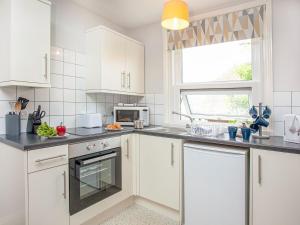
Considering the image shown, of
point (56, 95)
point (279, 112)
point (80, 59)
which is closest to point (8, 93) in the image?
point (56, 95)

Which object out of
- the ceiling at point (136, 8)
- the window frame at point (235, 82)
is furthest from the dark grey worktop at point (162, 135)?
the ceiling at point (136, 8)

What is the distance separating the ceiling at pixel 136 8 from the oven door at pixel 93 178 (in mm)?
1731

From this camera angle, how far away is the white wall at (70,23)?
2289mm

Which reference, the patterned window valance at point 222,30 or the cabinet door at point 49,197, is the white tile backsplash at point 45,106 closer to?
the cabinet door at point 49,197

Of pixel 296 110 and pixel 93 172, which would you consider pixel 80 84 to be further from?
pixel 296 110

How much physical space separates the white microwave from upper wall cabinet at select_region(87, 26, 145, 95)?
0.25 m

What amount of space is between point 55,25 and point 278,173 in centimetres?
262

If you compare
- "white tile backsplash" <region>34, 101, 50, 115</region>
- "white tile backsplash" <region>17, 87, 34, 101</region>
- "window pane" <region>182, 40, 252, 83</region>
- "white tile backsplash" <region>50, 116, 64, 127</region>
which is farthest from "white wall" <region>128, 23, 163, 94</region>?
"white tile backsplash" <region>17, 87, 34, 101</region>

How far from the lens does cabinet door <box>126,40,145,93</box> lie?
2.80 m

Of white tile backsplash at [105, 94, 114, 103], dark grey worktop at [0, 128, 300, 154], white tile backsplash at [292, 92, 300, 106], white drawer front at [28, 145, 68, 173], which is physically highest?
white tile backsplash at [105, 94, 114, 103]

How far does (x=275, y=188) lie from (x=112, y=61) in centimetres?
215

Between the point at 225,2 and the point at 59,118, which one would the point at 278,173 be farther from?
the point at 59,118

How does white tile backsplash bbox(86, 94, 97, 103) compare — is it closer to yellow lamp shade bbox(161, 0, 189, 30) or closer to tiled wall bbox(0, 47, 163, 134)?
tiled wall bbox(0, 47, 163, 134)

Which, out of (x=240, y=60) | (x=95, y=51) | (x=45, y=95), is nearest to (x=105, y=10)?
(x=95, y=51)
